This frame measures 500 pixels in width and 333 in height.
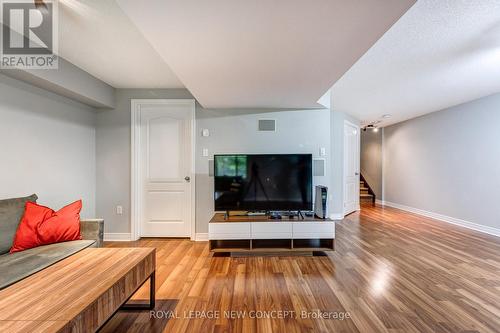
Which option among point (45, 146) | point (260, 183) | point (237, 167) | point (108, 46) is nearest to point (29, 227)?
point (45, 146)

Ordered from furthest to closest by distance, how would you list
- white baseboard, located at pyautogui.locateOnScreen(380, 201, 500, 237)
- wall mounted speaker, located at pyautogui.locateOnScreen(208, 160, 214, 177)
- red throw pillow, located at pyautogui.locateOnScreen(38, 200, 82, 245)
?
white baseboard, located at pyautogui.locateOnScreen(380, 201, 500, 237) < wall mounted speaker, located at pyautogui.locateOnScreen(208, 160, 214, 177) < red throw pillow, located at pyautogui.locateOnScreen(38, 200, 82, 245)

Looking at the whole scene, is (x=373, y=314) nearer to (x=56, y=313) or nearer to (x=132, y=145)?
(x=56, y=313)

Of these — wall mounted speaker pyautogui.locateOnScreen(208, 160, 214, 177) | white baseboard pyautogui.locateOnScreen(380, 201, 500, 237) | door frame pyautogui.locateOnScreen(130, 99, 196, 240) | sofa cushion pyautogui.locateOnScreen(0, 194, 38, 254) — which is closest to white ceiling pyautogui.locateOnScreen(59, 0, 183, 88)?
door frame pyautogui.locateOnScreen(130, 99, 196, 240)

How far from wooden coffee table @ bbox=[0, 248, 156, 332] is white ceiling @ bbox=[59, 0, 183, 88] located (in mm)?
1852

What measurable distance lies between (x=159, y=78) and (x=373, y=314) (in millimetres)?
3411

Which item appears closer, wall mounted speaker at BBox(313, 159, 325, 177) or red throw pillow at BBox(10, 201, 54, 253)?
red throw pillow at BBox(10, 201, 54, 253)

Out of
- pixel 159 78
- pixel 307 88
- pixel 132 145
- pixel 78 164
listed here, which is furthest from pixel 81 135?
pixel 307 88

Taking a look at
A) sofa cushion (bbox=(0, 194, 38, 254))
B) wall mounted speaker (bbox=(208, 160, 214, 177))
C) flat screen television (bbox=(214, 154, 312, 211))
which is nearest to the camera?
sofa cushion (bbox=(0, 194, 38, 254))

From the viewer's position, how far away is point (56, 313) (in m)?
0.99

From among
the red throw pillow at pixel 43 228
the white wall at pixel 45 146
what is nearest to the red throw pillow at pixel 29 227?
the red throw pillow at pixel 43 228

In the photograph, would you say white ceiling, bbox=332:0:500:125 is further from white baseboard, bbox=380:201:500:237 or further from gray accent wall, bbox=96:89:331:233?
white baseboard, bbox=380:201:500:237

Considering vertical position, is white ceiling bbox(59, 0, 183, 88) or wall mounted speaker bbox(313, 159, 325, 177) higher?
white ceiling bbox(59, 0, 183, 88)

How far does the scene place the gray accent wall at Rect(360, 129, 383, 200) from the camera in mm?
6309

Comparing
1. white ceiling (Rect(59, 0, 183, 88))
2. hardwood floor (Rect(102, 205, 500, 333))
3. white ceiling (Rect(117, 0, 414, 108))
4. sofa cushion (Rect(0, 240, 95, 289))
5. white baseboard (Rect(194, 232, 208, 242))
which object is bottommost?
hardwood floor (Rect(102, 205, 500, 333))
